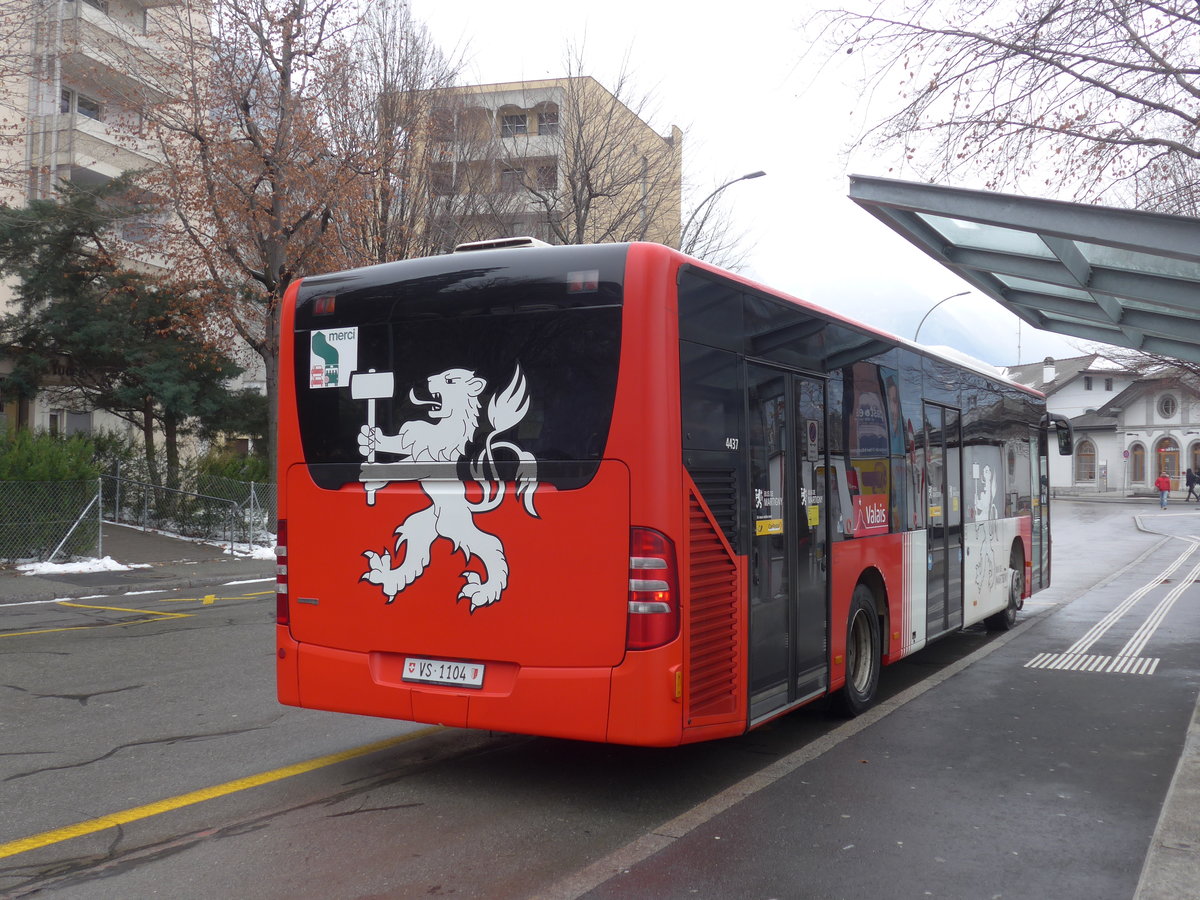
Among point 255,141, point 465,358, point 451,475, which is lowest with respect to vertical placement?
point 451,475

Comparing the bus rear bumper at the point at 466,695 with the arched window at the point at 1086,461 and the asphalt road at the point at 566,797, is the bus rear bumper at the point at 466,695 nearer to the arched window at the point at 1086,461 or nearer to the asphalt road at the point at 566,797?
the asphalt road at the point at 566,797

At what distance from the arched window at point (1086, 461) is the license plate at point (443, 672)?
7799cm

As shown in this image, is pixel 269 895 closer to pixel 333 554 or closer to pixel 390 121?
pixel 333 554

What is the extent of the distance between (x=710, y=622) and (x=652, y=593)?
0.48 meters

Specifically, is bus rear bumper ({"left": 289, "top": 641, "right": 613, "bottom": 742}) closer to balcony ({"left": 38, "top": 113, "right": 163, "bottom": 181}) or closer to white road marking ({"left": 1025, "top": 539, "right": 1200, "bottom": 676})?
white road marking ({"left": 1025, "top": 539, "right": 1200, "bottom": 676})

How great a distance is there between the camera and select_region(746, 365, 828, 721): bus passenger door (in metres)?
5.97

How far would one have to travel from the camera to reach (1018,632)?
1259 centimetres

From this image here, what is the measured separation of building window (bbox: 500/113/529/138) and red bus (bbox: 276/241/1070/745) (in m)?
23.5

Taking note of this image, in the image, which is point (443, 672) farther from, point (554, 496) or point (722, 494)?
point (722, 494)

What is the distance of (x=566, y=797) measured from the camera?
5.66 m

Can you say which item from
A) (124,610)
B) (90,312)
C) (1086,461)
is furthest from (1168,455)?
(124,610)

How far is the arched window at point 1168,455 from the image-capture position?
231 feet

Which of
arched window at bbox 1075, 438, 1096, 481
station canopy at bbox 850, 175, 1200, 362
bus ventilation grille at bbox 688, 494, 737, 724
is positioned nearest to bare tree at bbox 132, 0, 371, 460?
station canopy at bbox 850, 175, 1200, 362

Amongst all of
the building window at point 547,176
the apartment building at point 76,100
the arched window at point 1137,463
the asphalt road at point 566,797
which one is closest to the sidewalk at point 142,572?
the apartment building at point 76,100
